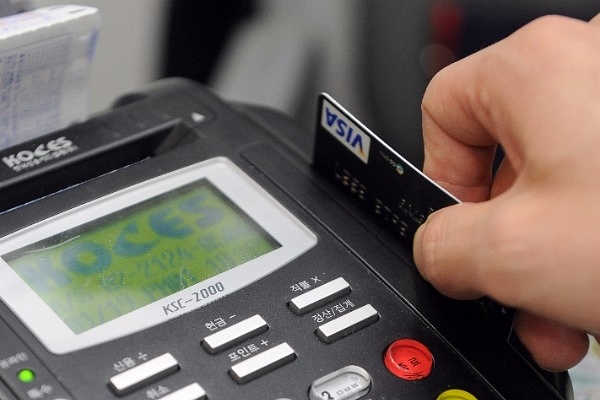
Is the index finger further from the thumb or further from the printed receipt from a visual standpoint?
the printed receipt

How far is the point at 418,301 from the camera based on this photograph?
616 mm

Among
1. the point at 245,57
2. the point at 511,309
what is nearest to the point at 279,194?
the point at 511,309

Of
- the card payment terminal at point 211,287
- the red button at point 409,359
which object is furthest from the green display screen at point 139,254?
the red button at point 409,359

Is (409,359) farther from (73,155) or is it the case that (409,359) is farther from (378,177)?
(73,155)

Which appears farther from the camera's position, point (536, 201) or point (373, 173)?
point (373, 173)

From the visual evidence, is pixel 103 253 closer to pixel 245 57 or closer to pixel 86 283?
pixel 86 283

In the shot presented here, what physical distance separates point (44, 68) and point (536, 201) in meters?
0.34

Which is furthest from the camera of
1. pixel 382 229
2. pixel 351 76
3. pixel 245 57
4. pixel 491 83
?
pixel 351 76

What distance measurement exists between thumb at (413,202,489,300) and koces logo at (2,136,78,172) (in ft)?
0.81

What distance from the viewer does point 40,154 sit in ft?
2.21

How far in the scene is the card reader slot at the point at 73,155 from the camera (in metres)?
0.66

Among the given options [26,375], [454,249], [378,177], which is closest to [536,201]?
[454,249]

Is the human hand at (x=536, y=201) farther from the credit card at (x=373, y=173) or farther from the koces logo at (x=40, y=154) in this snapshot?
the koces logo at (x=40, y=154)

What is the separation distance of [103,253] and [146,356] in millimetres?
90
